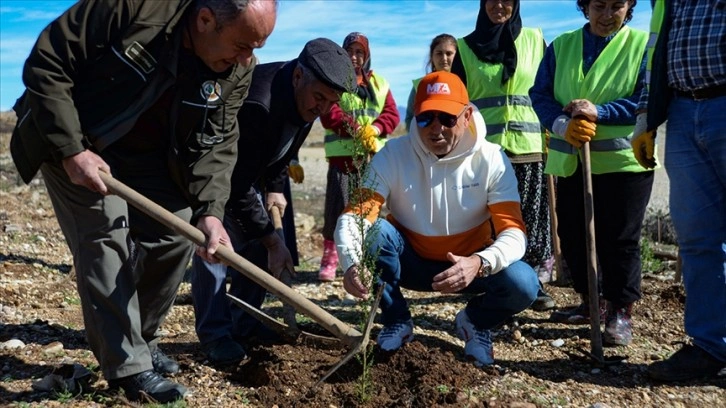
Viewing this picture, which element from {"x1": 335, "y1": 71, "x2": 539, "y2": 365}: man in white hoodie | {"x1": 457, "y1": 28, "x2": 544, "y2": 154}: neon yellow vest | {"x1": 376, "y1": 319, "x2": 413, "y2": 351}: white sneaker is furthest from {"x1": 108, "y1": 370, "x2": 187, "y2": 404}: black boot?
{"x1": 457, "y1": 28, "x2": 544, "y2": 154}: neon yellow vest

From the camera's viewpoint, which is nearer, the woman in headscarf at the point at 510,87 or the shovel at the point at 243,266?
the shovel at the point at 243,266

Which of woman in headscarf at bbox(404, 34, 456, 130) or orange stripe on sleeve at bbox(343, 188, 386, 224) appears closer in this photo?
orange stripe on sleeve at bbox(343, 188, 386, 224)

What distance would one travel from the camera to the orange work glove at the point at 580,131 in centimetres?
437

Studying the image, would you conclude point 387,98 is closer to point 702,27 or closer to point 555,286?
point 555,286

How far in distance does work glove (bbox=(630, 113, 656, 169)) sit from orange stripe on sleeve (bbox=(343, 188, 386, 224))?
1.33m

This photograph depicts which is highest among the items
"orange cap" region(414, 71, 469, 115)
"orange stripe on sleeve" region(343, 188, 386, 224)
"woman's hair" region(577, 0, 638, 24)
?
"woman's hair" region(577, 0, 638, 24)

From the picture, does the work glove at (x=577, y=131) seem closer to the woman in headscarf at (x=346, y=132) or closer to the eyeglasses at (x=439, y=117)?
the eyeglasses at (x=439, y=117)

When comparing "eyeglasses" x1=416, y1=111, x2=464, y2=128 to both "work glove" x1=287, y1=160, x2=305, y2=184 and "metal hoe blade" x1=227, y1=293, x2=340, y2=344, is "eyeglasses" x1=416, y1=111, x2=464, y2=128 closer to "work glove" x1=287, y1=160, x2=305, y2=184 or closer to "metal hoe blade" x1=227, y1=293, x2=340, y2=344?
"metal hoe blade" x1=227, y1=293, x2=340, y2=344

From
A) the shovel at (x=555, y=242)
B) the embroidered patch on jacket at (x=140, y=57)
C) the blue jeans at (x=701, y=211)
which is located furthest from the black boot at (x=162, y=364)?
the shovel at (x=555, y=242)

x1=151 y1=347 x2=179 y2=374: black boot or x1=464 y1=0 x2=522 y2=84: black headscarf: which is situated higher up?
x1=464 y1=0 x2=522 y2=84: black headscarf

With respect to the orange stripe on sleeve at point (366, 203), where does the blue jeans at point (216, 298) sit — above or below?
below

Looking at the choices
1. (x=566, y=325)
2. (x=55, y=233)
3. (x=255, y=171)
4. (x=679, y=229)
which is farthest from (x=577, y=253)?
(x=55, y=233)

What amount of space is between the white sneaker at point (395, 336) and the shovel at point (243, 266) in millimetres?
797

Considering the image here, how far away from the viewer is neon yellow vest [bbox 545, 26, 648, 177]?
454cm
